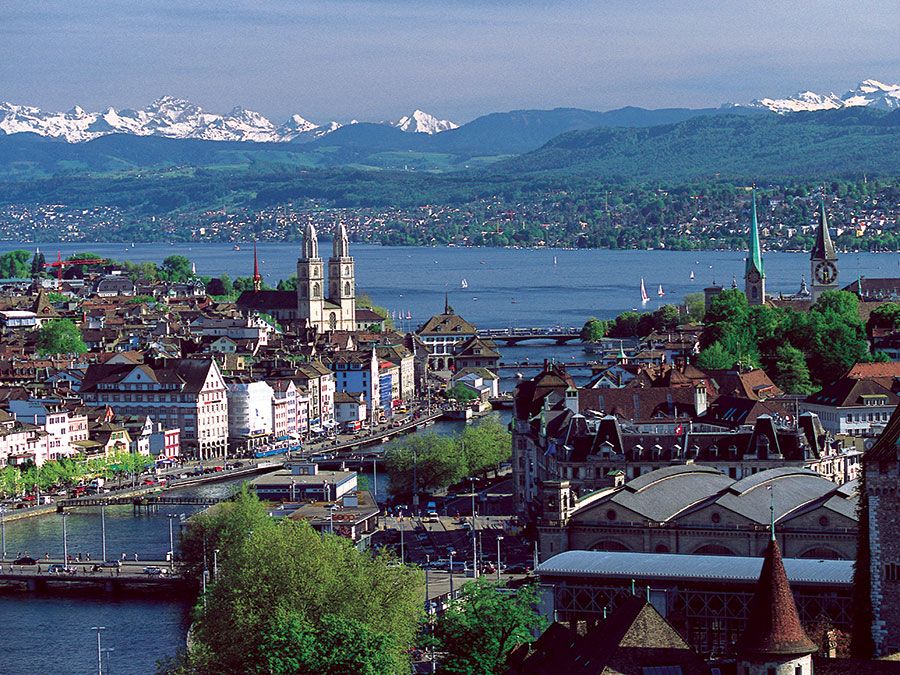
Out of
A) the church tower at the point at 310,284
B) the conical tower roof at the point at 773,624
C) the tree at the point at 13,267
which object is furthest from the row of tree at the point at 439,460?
the tree at the point at 13,267

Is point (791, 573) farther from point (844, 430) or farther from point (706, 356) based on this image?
point (706, 356)

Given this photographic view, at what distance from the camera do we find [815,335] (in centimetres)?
8269

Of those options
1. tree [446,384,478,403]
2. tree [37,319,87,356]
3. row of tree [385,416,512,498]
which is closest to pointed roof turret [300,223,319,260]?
tree [37,319,87,356]

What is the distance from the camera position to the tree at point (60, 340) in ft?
316

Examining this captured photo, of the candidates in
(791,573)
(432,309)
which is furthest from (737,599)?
(432,309)

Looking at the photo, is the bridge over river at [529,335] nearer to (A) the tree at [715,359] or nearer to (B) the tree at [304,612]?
(A) the tree at [715,359]

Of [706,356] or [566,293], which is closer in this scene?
[706,356]

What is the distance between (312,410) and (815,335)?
767 inches

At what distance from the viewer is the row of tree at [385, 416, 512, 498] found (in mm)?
58531

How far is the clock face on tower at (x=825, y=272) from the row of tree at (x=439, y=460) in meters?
52.7

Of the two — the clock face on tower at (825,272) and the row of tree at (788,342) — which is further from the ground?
the clock face on tower at (825,272)

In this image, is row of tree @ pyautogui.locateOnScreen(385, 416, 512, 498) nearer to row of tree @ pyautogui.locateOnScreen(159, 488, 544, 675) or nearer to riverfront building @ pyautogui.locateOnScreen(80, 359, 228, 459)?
riverfront building @ pyautogui.locateOnScreen(80, 359, 228, 459)

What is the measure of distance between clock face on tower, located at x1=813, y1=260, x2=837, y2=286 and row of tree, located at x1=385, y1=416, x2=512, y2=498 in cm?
5271

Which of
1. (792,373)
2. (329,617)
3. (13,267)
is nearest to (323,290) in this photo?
(792,373)
